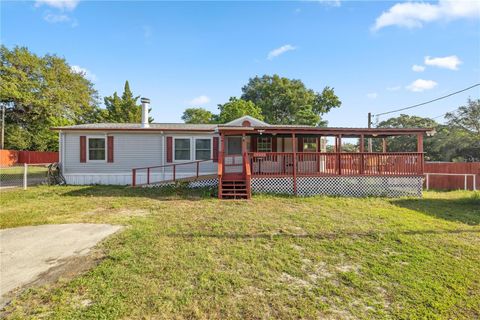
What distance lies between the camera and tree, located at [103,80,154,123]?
33.3 metres

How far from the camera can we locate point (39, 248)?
14.6 ft

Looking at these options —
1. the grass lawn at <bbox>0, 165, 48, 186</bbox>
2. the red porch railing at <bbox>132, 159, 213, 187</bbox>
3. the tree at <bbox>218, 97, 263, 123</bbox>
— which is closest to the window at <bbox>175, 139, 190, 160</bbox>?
the red porch railing at <bbox>132, 159, 213, 187</bbox>

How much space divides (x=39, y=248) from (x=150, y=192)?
234 inches

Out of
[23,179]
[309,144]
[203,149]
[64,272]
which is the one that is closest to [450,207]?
[309,144]

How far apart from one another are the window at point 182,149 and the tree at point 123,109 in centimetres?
2429

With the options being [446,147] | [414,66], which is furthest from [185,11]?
[446,147]

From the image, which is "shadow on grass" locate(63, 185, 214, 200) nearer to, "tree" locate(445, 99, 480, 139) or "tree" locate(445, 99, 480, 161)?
"tree" locate(445, 99, 480, 161)

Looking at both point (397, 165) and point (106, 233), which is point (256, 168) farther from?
point (106, 233)

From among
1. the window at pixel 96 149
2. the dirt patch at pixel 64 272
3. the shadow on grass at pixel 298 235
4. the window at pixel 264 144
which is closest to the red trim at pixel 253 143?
the window at pixel 264 144

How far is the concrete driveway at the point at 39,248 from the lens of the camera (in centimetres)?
348

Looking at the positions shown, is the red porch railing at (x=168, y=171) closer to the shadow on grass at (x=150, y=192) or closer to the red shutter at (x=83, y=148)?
the shadow on grass at (x=150, y=192)

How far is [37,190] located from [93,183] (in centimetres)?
224

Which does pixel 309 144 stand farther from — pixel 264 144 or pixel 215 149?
pixel 215 149

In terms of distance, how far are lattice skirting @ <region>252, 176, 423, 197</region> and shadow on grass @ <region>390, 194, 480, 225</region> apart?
0.90 m
